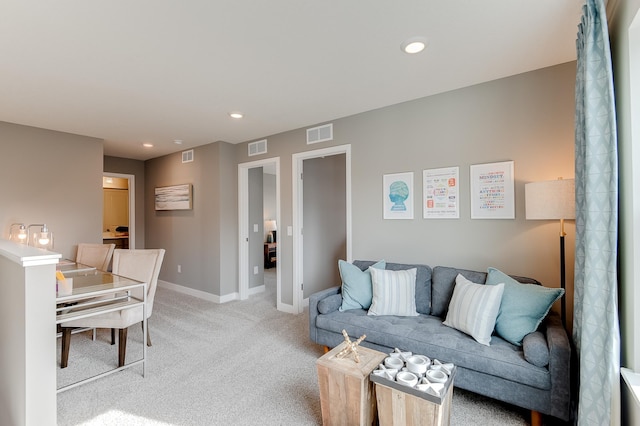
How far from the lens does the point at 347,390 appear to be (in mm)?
1648

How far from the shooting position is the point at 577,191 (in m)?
1.74

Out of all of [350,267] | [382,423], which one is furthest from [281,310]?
[382,423]

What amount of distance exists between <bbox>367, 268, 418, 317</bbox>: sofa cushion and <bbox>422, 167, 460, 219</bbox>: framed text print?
67 cm

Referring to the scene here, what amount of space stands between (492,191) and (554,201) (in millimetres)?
619

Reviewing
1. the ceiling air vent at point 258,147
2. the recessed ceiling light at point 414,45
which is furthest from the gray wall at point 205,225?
the recessed ceiling light at point 414,45

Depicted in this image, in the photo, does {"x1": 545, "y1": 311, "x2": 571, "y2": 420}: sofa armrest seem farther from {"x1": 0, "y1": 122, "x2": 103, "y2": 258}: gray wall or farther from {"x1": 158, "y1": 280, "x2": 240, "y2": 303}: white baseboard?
{"x1": 0, "y1": 122, "x2": 103, "y2": 258}: gray wall

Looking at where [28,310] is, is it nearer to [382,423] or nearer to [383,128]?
[382,423]

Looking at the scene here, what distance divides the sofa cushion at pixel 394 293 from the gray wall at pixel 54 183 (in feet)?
13.5

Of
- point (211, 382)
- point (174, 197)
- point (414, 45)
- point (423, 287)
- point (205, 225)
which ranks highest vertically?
point (414, 45)

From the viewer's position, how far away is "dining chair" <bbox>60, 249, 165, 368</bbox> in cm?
246

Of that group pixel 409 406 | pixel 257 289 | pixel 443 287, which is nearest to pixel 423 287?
pixel 443 287

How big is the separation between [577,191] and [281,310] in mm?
3443

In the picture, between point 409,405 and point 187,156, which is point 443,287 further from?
point 187,156

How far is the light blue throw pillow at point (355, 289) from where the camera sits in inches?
106
